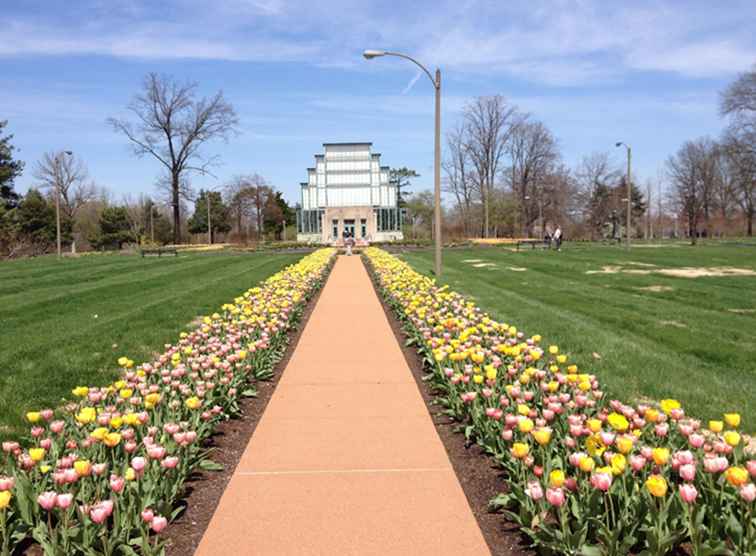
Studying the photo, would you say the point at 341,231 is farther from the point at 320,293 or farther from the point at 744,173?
the point at 320,293

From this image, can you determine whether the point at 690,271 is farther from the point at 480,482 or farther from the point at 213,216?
the point at 213,216

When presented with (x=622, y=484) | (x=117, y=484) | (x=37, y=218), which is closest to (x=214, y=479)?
(x=117, y=484)

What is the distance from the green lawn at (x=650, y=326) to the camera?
21.6ft

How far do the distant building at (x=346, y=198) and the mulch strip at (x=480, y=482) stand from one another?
60695 millimetres

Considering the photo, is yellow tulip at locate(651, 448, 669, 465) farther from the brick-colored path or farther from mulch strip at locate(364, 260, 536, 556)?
the brick-colored path

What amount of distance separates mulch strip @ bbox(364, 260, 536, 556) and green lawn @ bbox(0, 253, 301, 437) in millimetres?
3625

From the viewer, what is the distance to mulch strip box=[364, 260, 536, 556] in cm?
339

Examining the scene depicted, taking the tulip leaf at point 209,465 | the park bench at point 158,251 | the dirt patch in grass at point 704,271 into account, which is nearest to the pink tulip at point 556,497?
the tulip leaf at point 209,465

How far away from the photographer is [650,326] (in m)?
10.8

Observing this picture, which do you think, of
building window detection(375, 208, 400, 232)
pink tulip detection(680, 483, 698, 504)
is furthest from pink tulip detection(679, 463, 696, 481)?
building window detection(375, 208, 400, 232)

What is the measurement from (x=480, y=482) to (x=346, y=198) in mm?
63839

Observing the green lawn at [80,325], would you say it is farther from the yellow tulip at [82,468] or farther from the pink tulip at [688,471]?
the pink tulip at [688,471]

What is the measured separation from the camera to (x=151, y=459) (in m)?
3.77

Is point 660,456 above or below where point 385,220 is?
below
